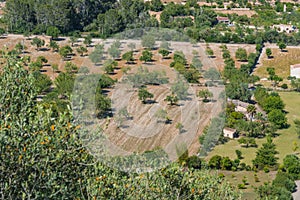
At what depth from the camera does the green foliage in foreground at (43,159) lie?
16.5 feet

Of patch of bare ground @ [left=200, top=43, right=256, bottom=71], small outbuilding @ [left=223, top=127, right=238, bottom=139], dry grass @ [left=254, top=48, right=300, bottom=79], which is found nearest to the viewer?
small outbuilding @ [left=223, top=127, right=238, bottom=139]

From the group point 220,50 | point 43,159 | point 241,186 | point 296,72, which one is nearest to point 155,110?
point 241,186

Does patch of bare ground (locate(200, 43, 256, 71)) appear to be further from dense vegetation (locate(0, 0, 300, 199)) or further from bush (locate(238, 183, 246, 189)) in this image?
bush (locate(238, 183, 246, 189))

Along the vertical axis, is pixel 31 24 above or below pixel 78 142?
below

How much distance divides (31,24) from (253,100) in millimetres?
17913

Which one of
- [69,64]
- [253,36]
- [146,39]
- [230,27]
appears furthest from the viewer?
[230,27]

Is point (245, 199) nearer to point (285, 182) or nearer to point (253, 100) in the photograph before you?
point (285, 182)

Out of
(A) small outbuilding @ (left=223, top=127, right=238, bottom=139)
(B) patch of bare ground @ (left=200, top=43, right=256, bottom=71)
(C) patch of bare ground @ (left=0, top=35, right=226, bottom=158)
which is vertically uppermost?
(C) patch of bare ground @ (left=0, top=35, right=226, bottom=158)

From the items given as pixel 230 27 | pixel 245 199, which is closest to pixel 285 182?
pixel 245 199

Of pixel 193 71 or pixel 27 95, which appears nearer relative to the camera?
pixel 27 95

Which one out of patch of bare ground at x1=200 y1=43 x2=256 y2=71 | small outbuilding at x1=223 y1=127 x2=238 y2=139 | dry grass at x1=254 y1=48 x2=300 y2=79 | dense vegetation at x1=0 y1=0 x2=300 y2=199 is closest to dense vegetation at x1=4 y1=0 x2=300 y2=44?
dense vegetation at x1=0 y1=0 x2=300 y2=199

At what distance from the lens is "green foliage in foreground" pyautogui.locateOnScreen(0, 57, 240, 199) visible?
199 inches

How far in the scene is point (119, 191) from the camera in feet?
19.5

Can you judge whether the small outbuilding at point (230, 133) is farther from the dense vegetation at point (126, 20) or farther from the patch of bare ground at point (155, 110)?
the dense vegetation at point (126, 20)
